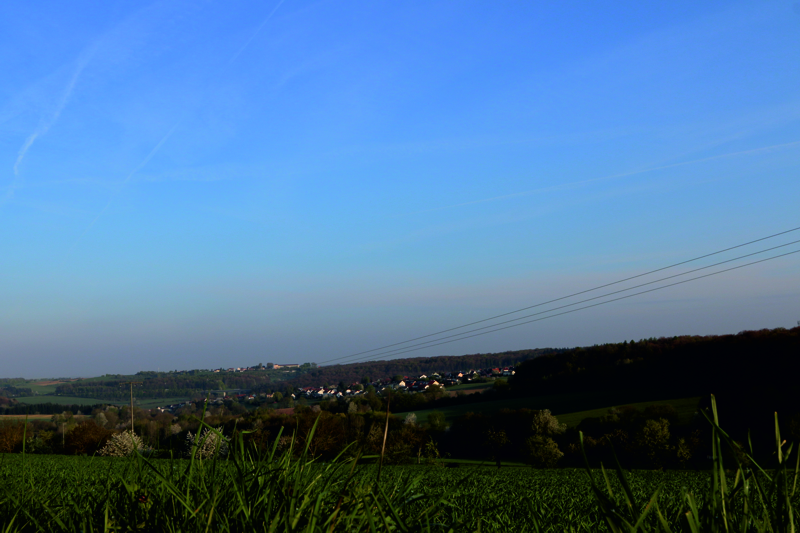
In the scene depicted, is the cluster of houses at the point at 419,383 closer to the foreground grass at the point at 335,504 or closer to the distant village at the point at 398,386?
the distant village at the point at 398,386

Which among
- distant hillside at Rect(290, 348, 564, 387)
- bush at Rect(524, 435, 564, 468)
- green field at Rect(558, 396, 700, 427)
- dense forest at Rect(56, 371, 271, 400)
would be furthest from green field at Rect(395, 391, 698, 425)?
dense forest at Rect(56, 371, 271, 400)

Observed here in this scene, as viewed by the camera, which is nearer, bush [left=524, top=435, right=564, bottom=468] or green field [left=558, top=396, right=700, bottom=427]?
bush [left=524, top=435, right=564, bottom=468]

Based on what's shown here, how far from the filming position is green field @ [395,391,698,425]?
93556 mm

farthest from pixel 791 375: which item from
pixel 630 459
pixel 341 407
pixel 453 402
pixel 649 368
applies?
pixel 341 407

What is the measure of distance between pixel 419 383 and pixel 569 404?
47068 millimetres

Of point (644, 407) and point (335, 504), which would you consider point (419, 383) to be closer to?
point (644, 407)

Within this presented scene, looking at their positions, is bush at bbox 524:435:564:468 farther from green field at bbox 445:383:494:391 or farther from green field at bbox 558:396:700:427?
green field at bbox 445:383:494:391

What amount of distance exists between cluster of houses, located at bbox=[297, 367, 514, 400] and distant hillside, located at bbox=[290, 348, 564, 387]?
1.74 meters

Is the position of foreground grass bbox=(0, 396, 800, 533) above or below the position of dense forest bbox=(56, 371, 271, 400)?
above

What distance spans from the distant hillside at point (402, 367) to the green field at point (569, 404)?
488 inches

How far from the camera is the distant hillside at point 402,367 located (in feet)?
387

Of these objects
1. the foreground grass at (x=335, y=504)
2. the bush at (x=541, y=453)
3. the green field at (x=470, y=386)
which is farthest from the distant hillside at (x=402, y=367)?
the foreground grass at (x=335, y=504)

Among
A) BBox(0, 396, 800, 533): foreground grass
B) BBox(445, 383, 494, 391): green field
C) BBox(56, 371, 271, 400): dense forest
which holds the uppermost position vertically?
BBox(0, 396, 800, 533): foreground grass

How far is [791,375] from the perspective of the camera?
8769cm
